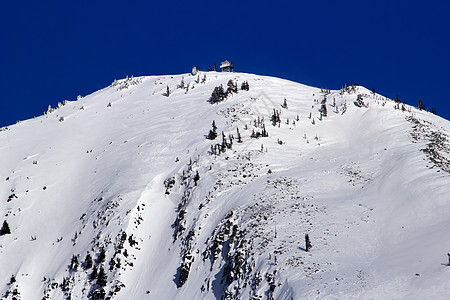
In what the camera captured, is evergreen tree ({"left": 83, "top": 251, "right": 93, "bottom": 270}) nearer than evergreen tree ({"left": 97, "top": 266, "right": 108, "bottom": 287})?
No

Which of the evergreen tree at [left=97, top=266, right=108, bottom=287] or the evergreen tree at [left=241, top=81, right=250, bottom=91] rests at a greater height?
the evergreen tree at [left=241, top=81, right=250, bottom=91]

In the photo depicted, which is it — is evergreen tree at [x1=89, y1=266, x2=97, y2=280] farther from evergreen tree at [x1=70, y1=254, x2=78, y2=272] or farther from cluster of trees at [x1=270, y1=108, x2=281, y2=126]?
cluster of trees at [x1=270, y1=108, x2=281, y2=126]

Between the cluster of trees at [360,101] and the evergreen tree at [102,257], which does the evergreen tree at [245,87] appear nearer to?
the cluster of trees at [360,101]

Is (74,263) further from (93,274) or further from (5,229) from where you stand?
(5,229)

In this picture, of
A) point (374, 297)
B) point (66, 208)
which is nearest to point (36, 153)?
point (66, 208)

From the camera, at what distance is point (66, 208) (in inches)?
1718

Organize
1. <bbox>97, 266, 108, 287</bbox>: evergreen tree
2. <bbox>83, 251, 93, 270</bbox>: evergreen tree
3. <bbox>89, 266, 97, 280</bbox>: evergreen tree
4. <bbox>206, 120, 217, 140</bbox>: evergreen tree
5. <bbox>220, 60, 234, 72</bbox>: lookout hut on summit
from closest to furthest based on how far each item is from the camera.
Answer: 1. <bbox>97, 266, 108, 287</bbox>: evergreen tree
2. <bbox>89, 266, 97, 280</bbox>: evergreen tree
3. <bbox>83, 251, 93, 270</bbox>: evergreen tree
4. <bbox>206, 120, 217, 140</bbox>: evergreen tree
5. <bbox>220, 60, 234, 72</bbox>: lookout hut on summit

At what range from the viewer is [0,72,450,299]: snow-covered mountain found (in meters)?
22.3

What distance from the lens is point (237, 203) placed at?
3328cm

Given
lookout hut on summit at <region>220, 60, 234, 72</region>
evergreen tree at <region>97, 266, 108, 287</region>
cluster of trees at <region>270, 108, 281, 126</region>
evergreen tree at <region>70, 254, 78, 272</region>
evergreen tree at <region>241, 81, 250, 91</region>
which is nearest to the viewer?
evergreen tree at <region>97, 266, 108, 287</region>

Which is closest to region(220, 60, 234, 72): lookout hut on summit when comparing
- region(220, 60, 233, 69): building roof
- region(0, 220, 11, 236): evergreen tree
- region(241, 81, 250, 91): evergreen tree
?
region(220, 60, 233, 69): building roof

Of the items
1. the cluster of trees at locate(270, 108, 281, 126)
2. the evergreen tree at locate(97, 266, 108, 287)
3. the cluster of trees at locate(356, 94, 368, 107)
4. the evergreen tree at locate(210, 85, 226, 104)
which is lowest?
the evergreen tree at locate(97, 266, 108, 287)

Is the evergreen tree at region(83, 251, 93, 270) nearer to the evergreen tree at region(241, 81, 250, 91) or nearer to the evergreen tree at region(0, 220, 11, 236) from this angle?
the evergreen tree at region(0, 220, 11, 236)

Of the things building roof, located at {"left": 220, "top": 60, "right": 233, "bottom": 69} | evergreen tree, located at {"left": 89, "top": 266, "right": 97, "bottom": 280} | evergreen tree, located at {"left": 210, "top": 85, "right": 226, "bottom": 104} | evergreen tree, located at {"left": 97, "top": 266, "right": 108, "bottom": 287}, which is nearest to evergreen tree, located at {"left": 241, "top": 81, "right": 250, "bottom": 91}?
evergreen tree, located at {"left": 210, "top": 85, "right": 226, "bottom": 104}
